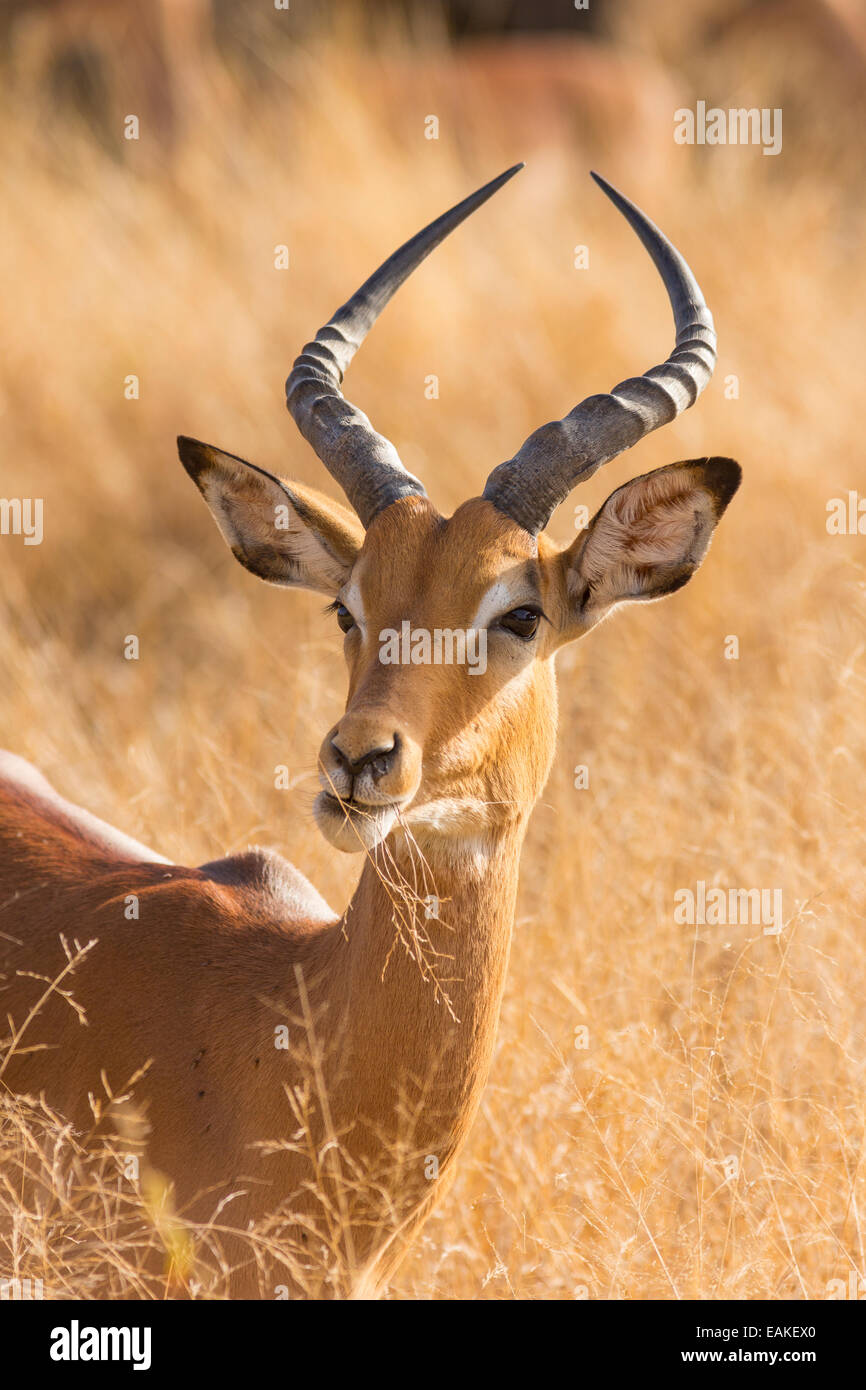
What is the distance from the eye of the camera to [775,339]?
11758mm

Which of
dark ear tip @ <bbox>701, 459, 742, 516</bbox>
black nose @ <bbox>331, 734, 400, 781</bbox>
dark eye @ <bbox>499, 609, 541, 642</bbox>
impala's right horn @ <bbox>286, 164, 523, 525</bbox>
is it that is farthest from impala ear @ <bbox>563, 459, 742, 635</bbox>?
black nose @ <bbox>331, 734, 400, 781</bbox>

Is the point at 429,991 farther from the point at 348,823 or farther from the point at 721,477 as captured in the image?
the point at 721,477

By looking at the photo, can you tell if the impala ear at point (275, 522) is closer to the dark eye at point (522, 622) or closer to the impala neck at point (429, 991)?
the dark eye at point (522, 622)

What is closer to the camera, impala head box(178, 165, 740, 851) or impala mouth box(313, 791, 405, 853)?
impala mouth box(313, 791, 405, 853)

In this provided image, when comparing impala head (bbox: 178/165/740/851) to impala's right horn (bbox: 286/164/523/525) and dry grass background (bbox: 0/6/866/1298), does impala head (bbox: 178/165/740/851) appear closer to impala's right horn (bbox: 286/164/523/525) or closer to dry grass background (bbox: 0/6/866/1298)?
impala's right horn (bbox: 286/164/523/525)

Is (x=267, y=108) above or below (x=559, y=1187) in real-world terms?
above

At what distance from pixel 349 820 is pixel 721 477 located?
4.59 feet

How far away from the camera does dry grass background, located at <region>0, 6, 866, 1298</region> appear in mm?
5348

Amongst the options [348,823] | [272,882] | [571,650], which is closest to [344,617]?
[348,823]

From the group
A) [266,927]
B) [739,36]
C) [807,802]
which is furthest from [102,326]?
[739,36]

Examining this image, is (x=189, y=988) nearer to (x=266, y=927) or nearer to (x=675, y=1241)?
(x=266, y=927)

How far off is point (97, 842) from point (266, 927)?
92 cm

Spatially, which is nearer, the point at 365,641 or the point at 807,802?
the point at 365,641

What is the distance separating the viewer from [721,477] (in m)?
4.33
